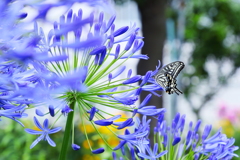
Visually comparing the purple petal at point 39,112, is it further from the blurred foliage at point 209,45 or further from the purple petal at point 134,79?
the blurred foliage at point 209,45

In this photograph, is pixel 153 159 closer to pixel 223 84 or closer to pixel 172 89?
pixel 172 89

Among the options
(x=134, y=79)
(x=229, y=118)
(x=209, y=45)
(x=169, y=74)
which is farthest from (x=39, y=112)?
(x=209, y=45)

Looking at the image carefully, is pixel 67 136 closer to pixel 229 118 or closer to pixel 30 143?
pixel 30 143

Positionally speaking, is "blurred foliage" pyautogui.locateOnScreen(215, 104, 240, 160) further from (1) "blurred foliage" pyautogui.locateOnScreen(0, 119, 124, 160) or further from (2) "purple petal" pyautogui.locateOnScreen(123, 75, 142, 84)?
(2) "purple petal" pyautogui.locateOnScreen(123, 75, 142, 84)

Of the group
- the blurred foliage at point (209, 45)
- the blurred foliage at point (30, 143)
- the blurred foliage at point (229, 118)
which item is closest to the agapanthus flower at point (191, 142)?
the blurred foliage at point (30, 143)

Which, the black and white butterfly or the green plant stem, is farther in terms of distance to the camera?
the black and white butterfly

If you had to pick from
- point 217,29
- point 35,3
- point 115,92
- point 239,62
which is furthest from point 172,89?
point 239,62

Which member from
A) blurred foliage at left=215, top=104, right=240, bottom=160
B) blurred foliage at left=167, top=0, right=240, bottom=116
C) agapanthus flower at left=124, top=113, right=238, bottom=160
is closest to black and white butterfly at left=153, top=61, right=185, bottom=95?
agapanthus flower at left=124, top=113, right=238, bottom=160

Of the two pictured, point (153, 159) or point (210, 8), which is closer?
point (153, 159)

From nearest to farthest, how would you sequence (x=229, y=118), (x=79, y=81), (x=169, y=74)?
(x=79, y=81) < (x=169, y=74) < (x=229, y=118)
